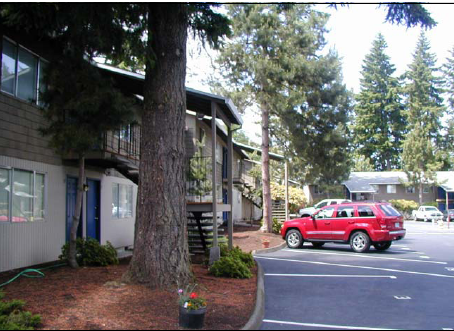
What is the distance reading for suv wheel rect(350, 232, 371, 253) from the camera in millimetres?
16094

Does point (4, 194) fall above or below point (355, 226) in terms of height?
above

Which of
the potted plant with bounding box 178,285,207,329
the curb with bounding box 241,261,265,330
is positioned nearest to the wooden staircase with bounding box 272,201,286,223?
the curb with bounding box 241,261,265,330

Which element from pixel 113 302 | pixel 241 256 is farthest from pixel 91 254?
pixel 113 302

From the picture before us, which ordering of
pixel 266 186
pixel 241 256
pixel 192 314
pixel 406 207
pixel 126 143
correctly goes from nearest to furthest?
1. pixel 192 314
2. pixel 241 256
3. pixel 126 143
4. pixel 266 186
5. pixel 406 207

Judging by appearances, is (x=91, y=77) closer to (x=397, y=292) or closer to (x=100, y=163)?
(x=100, y=163)

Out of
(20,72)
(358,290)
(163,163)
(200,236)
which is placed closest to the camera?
(163,163)

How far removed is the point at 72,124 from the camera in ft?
30.1

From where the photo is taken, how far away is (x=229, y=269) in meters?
9.87

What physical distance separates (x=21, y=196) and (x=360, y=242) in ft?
37.3

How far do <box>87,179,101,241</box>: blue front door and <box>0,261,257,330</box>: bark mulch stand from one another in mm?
4488

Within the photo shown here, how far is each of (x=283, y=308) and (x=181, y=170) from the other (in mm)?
3111

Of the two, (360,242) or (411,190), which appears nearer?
(360,242)

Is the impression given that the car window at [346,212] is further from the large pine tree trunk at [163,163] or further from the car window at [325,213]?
the large pine tree trunk at [163,163]

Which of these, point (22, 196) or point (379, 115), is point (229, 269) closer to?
point (22, 196)
